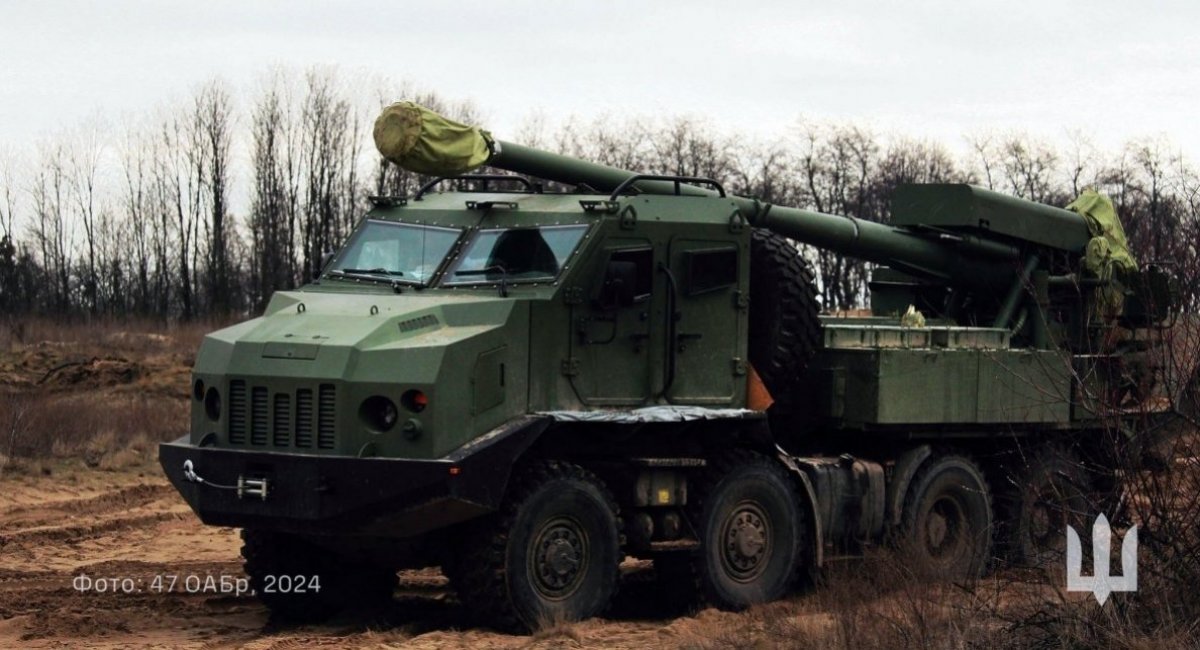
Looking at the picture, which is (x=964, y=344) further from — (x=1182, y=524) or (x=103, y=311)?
(x=103, y=311)

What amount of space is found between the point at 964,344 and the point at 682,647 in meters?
5.38

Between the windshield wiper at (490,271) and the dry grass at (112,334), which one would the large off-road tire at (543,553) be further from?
the dry grass at (112,334)

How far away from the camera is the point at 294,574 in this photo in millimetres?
12766

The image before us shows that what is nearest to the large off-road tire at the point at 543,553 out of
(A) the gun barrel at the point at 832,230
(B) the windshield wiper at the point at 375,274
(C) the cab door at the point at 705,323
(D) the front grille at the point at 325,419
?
(D) the front grille at the point at 325,419

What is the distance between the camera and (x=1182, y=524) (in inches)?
408

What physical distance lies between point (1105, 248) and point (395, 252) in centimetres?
660

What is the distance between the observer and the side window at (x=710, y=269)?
42.7ft

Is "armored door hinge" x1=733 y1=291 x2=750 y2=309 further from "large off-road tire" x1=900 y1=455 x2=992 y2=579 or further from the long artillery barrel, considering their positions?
"large off-road tire" x1=900 y1=455 x2=992 y2=579

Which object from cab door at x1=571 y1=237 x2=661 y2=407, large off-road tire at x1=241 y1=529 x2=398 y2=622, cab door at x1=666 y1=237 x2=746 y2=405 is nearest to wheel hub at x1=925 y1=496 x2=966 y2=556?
cab door at x1=666 y1=237 x2=746 y2=405

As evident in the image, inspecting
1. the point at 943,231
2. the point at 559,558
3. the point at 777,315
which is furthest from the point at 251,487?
the point at 943,231

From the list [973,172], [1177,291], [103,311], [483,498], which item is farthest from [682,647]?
[103,311]

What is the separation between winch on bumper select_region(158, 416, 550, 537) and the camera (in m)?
11.2

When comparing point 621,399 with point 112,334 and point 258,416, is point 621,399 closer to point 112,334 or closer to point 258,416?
point 258,416

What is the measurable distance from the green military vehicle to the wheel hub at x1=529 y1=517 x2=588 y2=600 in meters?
0.02
